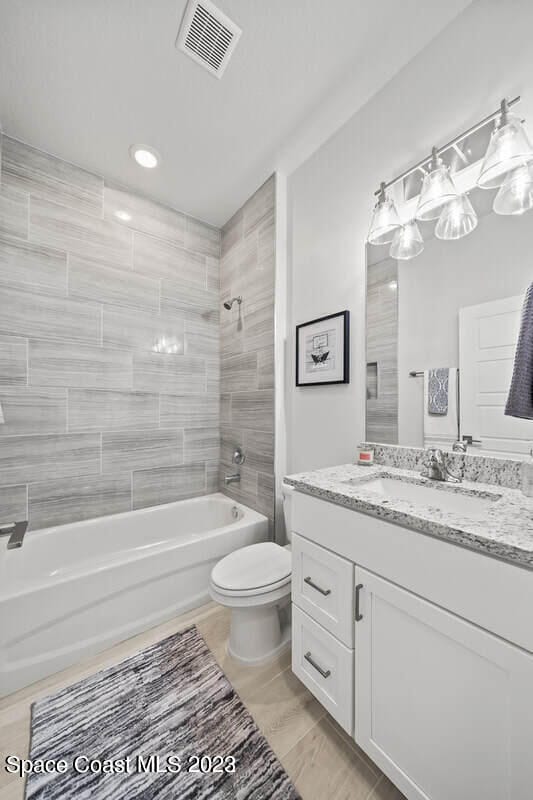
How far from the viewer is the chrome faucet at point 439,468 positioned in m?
1.09

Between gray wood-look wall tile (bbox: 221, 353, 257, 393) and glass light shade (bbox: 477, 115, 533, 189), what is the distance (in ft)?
4.80

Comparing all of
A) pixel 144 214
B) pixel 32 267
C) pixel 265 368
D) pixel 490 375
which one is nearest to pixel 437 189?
pixel 490 375

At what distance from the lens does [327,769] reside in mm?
952

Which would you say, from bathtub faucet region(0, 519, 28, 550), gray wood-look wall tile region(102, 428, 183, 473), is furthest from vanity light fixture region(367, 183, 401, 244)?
bathtub faucet region(0, 519, 28, 550)

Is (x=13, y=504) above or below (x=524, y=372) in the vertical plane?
below

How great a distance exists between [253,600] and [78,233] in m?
2.31

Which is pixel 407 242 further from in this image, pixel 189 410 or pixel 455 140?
pixel 189 410

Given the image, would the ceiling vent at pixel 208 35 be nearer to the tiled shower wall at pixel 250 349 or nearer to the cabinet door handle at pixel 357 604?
the tiled shower wall at pixel 250 349

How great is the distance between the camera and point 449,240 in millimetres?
1174

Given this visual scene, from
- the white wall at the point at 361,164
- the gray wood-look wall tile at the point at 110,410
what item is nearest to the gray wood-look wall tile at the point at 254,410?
the white wall at the point at 361,164

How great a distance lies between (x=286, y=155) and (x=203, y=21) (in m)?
0.75

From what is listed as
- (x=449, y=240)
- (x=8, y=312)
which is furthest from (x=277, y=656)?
(x=8, y=312)

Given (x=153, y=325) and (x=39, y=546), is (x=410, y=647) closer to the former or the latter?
(x=39, y=546)

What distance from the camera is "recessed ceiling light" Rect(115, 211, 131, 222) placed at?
2.06 meters
